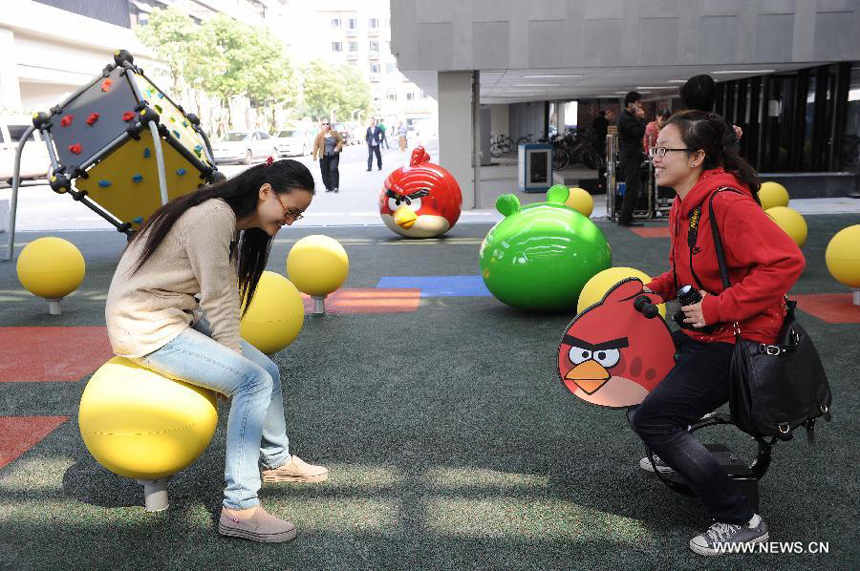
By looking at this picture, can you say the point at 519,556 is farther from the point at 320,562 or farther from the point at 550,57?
the point at 550,57

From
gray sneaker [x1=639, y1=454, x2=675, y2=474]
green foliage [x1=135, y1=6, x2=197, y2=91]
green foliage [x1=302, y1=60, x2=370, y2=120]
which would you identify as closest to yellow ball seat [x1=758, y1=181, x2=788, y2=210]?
gray sneaker [x1=639, y1=454, x2=675, y2=474]

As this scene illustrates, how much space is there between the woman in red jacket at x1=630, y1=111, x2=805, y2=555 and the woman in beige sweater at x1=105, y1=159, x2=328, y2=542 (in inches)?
64.2

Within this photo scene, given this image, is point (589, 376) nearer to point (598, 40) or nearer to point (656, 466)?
point (656, 466)

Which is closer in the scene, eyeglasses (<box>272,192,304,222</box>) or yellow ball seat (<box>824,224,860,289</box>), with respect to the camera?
eyeglasses (<box>272,192,304,222</box>)

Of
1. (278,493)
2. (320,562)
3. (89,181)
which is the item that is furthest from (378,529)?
(89,181)

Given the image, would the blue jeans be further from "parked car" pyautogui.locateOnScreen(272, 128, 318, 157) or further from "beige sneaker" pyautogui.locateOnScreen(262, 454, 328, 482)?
"parked car" pyautogui.locateOnScreen(272, 128, 318, 157)

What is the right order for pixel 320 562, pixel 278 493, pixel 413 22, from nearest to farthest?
1. pixel 320 562
2. pixel 278 493
3. pixel 413 22

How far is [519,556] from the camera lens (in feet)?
11.0

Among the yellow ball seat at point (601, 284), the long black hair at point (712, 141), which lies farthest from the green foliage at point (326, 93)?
A: the long black hair at point (712, 141)

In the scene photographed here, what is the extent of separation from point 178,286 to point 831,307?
658cm

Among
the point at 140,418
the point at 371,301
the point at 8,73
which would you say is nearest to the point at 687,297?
the point at 140,418

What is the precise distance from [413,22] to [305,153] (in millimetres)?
29811

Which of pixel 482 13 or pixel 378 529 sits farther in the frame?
pixel 482 13

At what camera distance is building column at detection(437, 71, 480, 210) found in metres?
15.7
